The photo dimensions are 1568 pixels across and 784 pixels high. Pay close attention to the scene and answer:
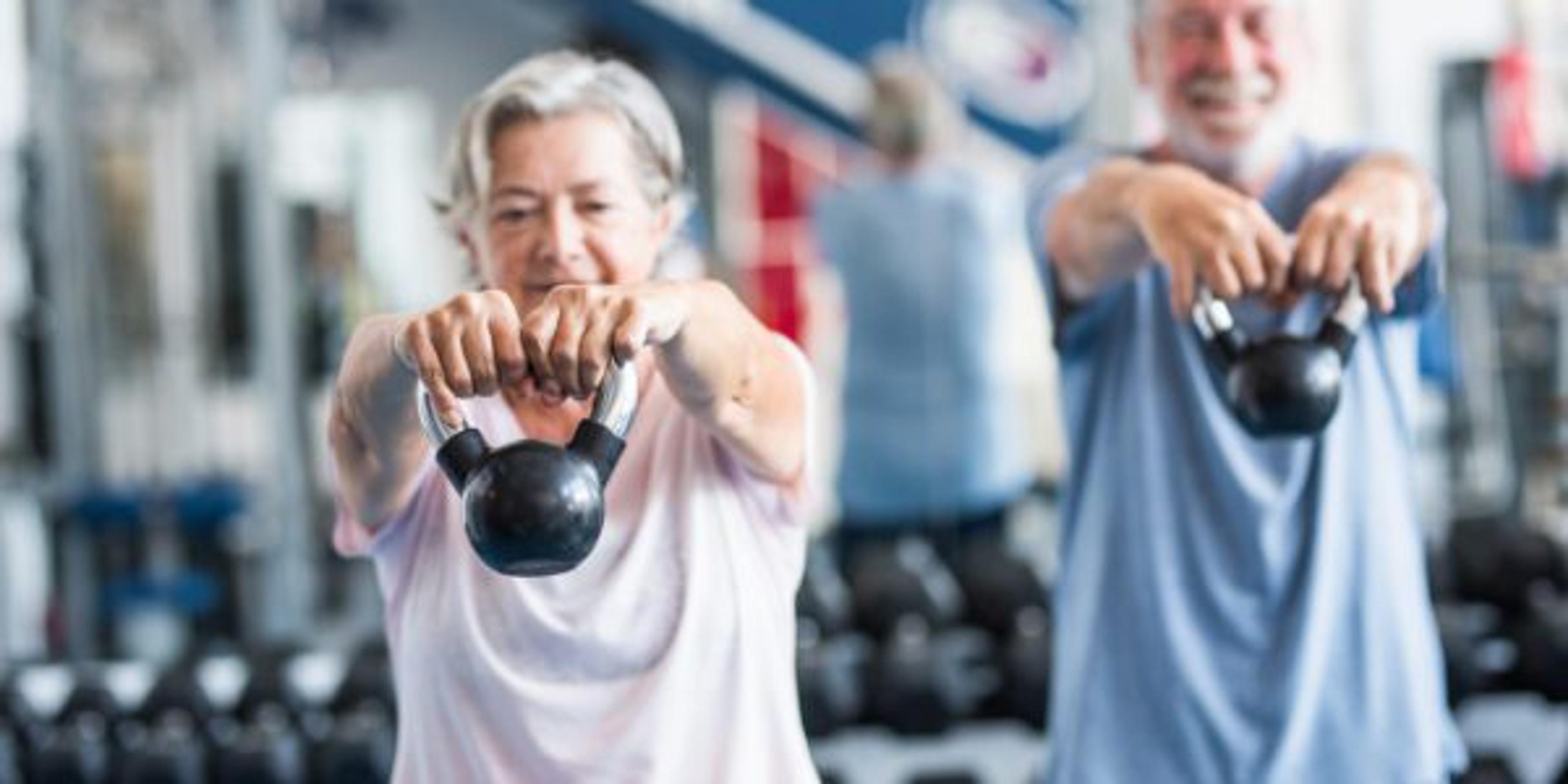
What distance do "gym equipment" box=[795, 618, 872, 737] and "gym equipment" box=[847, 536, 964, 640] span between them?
0.59ft

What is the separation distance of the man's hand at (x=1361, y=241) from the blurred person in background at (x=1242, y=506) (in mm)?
111

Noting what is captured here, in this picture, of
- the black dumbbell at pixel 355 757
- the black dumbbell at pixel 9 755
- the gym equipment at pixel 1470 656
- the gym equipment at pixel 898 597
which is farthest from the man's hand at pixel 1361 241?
the black dumbbell at pixel 9 755

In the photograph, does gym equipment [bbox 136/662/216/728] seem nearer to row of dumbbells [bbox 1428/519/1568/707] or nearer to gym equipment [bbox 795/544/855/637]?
gym equipment [bbox 795/544/855/637]

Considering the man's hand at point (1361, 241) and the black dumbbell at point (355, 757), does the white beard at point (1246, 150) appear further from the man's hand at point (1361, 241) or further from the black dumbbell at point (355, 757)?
the black dumbbell at point (355, 757)

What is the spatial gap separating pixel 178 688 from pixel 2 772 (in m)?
0.26

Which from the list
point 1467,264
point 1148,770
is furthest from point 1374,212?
point 1467,264

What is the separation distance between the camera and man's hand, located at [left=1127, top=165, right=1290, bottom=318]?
131 cm

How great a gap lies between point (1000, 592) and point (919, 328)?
2.33 ft

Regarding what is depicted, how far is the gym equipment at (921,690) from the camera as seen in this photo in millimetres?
3012

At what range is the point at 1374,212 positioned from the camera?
1381 mm

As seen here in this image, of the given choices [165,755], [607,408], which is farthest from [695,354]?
[165,755]

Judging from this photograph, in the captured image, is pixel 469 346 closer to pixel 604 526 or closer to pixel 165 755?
pixel 604 526

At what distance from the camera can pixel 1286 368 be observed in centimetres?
128

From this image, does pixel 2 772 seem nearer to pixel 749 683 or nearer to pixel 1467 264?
pixel 749 683
